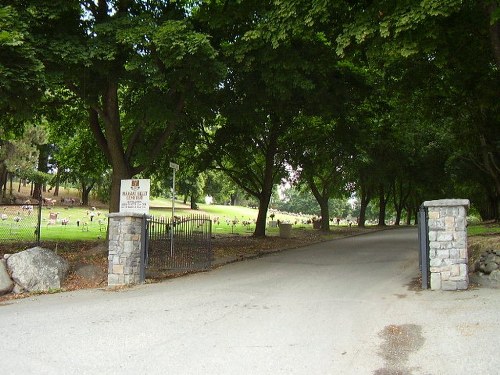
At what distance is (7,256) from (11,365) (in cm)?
549

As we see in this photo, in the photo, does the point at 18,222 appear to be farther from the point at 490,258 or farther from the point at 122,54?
the point at 490,258

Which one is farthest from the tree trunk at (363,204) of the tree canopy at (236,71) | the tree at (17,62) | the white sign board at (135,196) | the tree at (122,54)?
the tree at (17,62)

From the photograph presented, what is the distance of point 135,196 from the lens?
37.3 feet

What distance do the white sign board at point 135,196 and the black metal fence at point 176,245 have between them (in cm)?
54

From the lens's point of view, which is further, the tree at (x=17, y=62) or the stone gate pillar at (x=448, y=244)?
the tree at (x=17, y=62)

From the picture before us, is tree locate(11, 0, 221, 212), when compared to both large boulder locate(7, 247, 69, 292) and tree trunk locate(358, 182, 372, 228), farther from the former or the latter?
tree trunk locate(358, 182, 372, 228)

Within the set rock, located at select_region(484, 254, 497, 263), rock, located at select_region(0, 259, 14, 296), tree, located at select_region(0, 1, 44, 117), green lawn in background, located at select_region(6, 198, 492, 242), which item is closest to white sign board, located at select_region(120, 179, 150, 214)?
rock, located at select_region(0, 259, 14, 296)

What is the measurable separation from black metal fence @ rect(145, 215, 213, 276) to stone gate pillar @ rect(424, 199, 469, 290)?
5796 mm

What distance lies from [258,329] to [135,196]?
6181 mm

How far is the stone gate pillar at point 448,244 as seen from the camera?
8.22 metres

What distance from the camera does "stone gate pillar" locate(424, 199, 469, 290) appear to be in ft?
27.0

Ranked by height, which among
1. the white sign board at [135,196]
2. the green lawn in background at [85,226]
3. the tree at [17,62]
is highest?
the tree at [17,62]

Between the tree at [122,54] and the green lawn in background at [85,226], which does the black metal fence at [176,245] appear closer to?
the tree at [122,54]

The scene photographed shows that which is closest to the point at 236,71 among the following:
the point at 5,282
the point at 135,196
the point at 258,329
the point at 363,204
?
the point at 135,196
